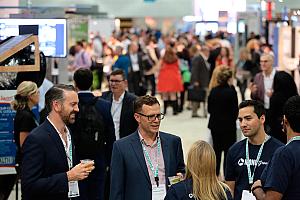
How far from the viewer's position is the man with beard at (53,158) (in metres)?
5.07

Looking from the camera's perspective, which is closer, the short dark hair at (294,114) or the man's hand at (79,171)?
the short dark hair at (294,114)

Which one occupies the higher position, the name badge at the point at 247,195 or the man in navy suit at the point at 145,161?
the man in navy suit at the point at 145,161

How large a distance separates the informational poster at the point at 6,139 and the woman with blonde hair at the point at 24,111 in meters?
0.95

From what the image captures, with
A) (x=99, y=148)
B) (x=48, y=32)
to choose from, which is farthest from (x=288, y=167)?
(x=48, y=32)

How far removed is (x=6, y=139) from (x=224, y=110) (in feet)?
8.73

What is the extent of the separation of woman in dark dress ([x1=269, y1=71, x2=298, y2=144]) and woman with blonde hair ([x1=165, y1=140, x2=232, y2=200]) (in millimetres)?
4979

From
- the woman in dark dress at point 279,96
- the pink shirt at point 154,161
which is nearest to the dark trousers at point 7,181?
the woman in dark dress at point 279,96

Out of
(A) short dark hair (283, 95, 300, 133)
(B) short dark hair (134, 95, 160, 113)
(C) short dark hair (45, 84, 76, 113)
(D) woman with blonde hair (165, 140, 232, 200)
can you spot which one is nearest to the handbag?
(B) short dark hair (134, 95, 160, 113)

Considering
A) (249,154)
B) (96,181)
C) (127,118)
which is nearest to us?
(249,154)

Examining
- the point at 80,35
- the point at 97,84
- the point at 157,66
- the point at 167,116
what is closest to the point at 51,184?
the point at 167,116

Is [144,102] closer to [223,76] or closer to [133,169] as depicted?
[133,169]

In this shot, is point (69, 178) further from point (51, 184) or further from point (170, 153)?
point (170, 153)

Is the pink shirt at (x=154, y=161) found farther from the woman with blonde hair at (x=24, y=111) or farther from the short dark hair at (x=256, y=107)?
the woman with blonde hair at (x=24, y=111)

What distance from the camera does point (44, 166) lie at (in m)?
5.12
